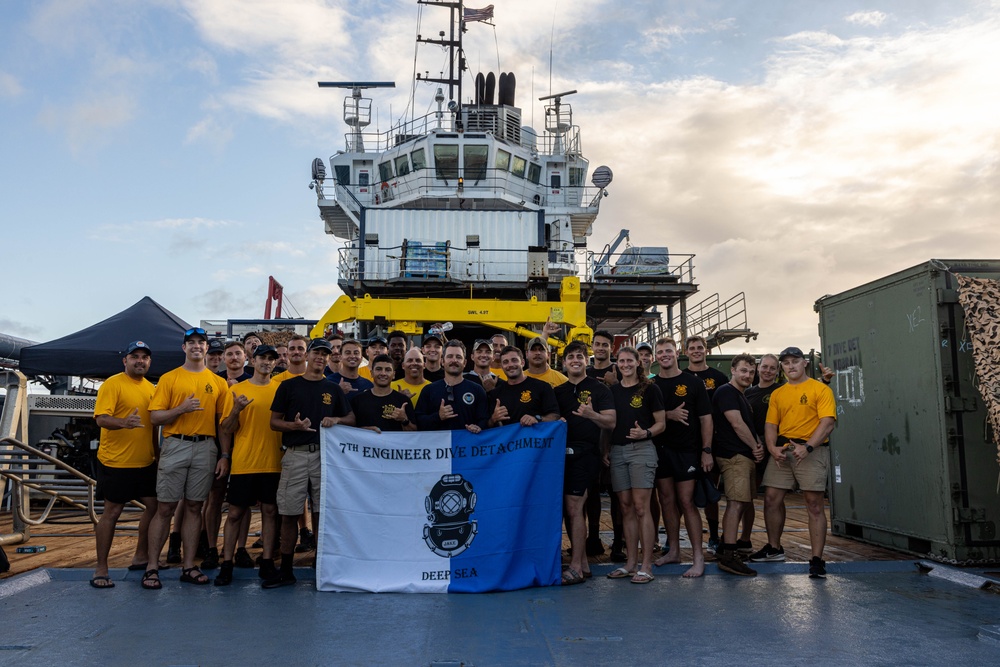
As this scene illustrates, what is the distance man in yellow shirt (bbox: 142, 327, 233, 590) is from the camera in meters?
5.98

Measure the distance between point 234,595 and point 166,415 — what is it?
1.48 meters

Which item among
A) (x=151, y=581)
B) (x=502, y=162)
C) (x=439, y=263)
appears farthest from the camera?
(x=502, y=162)

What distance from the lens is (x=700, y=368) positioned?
7473 mm

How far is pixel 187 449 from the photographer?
611 centimetres

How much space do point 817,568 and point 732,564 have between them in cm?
66

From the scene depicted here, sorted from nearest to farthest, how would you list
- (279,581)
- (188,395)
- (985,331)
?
(279,581), (188,395), (985,331)

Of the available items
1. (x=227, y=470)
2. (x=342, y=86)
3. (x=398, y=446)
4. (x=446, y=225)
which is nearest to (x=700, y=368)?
(x=398, y=446)

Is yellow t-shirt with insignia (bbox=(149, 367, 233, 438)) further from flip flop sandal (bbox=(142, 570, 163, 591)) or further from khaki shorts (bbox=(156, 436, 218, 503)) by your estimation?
flip flop sandal (bbox=(142, 570, 163, 591))

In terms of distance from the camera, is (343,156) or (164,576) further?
(343,156)

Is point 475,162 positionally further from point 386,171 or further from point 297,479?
point 297,479

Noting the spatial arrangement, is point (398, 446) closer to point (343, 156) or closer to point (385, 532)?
point (385, 532)

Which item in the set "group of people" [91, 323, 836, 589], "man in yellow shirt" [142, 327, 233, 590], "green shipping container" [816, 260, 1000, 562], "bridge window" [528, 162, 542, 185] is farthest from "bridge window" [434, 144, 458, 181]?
"man in yellow shirt" [142, 327, 233, 590]

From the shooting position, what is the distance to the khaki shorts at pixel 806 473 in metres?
6.29

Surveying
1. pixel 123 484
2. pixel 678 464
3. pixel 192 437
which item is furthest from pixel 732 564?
pixel 123 484
